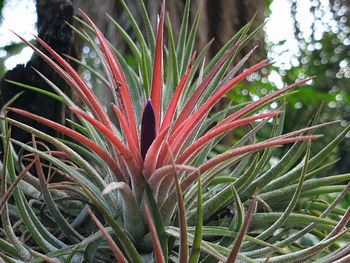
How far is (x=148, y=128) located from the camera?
55 cm

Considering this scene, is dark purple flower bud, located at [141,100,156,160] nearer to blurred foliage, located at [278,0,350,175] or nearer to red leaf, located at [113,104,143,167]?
red leaf, located at [113,104,143,167]

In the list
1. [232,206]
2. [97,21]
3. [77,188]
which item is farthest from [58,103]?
[97,21]

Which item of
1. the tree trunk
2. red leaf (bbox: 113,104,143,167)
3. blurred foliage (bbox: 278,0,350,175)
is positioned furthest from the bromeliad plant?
blurred foliage (bbox: 278,0,350,175)

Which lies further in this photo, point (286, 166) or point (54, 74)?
point (54, 74)

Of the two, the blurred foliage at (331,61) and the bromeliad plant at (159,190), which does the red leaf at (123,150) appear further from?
the blurred foliage at (331,61)

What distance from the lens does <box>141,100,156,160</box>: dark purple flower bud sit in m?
0.54

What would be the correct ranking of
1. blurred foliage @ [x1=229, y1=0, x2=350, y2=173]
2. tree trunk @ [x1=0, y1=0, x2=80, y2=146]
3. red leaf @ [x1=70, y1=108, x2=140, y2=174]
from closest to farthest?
red leaf @ [x1=70, y1=108, x2=140, y2=174], tree trunk @ [x1=0, y1=0, x2=80, y2=146], blurred foliage @ [x1=229, y1=0, x2=350, y2=173]

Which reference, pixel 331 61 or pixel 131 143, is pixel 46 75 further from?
pixel 331 61

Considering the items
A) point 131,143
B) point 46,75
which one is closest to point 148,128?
point 131,143

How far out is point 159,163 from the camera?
55 cm

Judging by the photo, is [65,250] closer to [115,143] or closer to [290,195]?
[115,143]

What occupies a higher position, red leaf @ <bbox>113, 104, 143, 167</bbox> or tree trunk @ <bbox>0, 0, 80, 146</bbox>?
tree trunk @ <bbox>0, 0, 80, 146</bbox>

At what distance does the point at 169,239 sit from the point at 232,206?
0.12m

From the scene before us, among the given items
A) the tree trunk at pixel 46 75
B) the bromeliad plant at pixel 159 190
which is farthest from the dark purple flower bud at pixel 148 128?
the tree trunk at pixel 46 75
